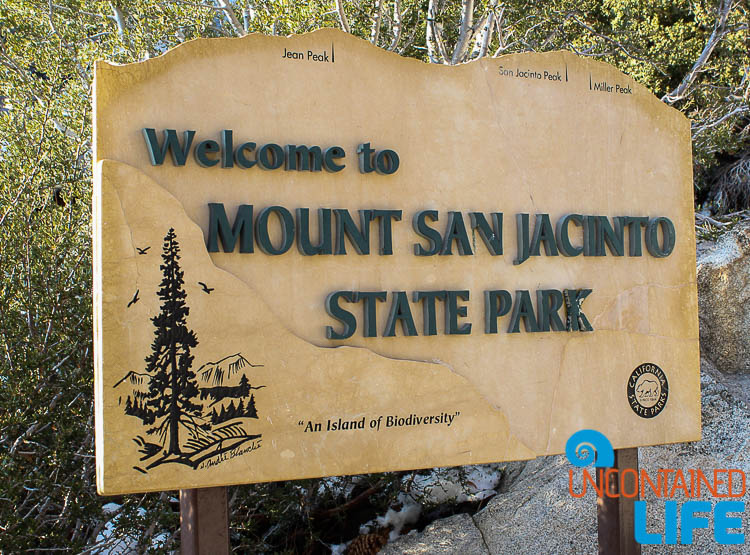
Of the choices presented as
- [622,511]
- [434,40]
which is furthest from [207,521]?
[434,40]

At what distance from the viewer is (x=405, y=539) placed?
5246mm

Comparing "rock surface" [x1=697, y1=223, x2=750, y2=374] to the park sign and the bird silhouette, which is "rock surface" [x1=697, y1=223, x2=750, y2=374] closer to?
the park sign

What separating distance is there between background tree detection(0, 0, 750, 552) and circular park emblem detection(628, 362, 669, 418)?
2.63 metres

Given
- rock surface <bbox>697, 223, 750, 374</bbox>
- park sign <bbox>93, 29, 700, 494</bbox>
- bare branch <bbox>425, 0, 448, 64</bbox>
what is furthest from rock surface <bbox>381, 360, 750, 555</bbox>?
bare branch <bbox>425, 0, 448, 64</bbox>

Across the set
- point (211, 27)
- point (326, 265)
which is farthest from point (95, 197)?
point (211, 27)

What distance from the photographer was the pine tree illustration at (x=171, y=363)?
9.47ft

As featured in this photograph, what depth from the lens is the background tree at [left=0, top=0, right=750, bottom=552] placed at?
4.19m

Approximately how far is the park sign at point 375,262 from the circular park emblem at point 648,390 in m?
0.02

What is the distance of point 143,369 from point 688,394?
308 centimetres

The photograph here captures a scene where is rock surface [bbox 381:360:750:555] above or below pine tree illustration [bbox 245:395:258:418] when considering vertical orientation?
below

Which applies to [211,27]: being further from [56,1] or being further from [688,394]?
[688,394]

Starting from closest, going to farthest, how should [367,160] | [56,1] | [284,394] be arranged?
[284,394] < [367,160] < [56,1]

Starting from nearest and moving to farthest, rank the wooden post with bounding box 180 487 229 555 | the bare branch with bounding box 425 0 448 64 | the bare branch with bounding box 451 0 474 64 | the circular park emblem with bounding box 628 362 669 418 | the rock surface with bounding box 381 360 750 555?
the wooden post with bounding box 180 487 229 555
the circular park emblem with bounding box 628 362 669 418
the rock surface with bounding box 381 360 750 555
the bare branch with bounding box 451 0 474 64
the bare branch with bounding box 425 0 448 64

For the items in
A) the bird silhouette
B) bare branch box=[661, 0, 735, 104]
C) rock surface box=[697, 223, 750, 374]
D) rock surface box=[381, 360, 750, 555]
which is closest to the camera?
the bird silhouette
